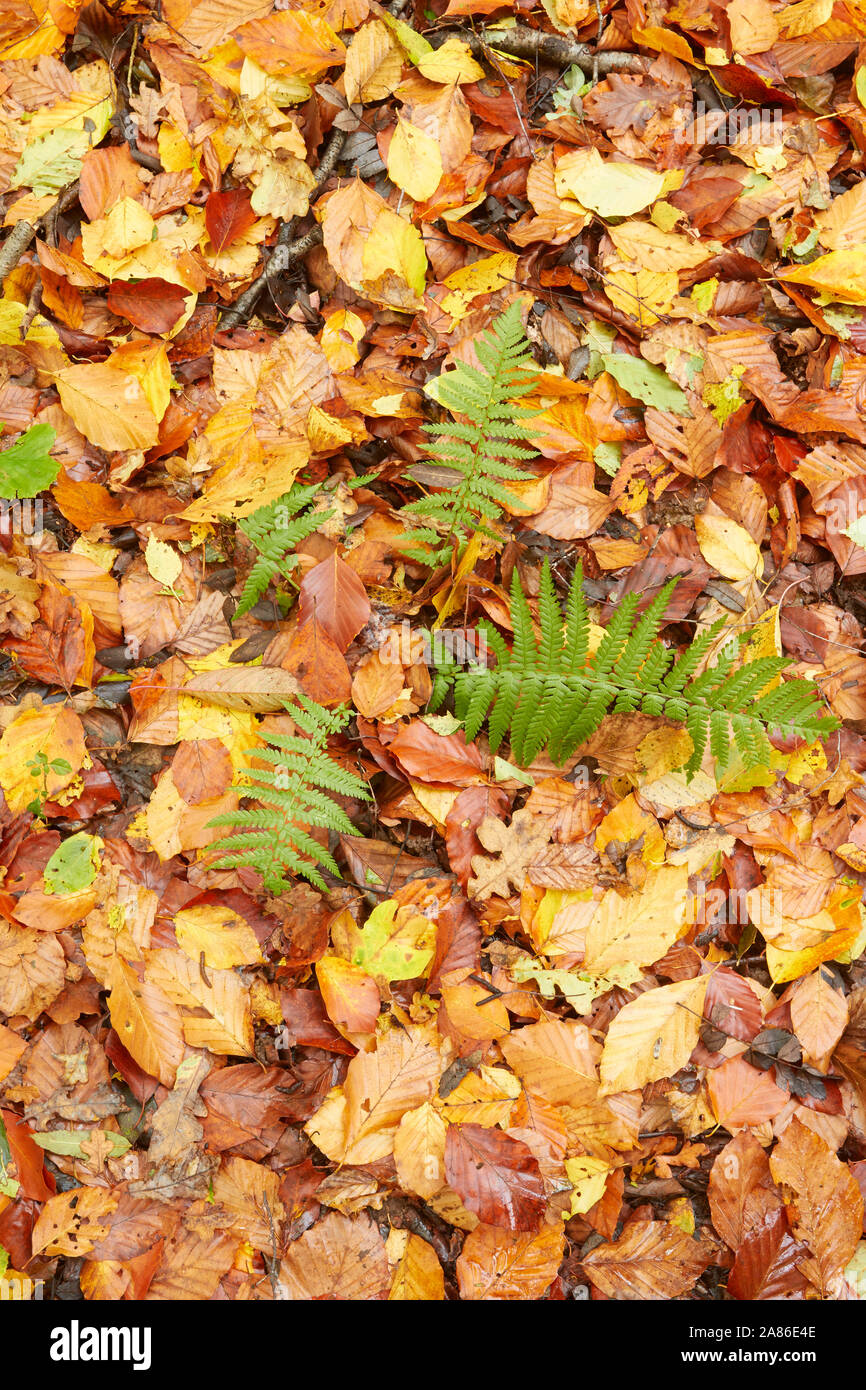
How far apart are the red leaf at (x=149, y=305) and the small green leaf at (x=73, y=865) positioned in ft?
5.37

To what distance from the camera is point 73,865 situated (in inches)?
104

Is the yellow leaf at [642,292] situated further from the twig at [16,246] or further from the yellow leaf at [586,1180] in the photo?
the yellow leaf at [586,1180]

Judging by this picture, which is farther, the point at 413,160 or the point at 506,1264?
the point at 413,160

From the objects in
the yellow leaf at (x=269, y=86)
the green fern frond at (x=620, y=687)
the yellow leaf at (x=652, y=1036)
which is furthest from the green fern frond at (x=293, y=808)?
the yellow leaf at (x=269, y=86)

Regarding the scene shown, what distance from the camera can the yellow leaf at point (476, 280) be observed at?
2.83 metres

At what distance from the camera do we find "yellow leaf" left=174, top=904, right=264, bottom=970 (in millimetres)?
2598

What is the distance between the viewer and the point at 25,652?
8.86ft

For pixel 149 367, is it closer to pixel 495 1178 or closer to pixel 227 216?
pixel 227 216

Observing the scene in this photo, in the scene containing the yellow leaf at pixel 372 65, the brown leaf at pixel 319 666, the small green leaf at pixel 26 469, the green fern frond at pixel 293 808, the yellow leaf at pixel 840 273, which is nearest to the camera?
the green fern frond at pixel 293 808

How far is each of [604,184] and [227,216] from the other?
1.22 metres

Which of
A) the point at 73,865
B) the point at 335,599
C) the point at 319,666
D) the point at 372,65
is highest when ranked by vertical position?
the point at 372,65

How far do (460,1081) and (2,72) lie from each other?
3.48 m

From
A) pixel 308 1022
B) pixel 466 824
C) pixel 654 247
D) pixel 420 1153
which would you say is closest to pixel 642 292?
pixel 654 247
